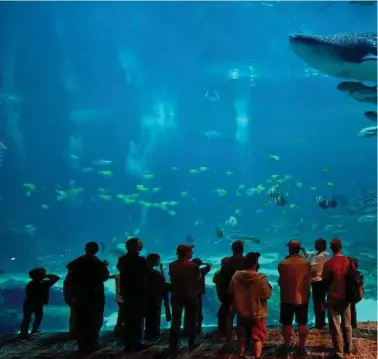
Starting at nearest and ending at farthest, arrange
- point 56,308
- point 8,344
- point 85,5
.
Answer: point 8,344, point 56,308, point 85,5

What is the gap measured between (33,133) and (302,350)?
36.0 meters

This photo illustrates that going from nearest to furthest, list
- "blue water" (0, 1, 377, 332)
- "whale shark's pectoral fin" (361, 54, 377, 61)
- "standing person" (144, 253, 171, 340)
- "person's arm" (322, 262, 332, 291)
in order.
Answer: "person's arm" (322, 262, 332, 291)
"standing person" (144, 253, 171, 340)
"whale shark's pectoral fin" (361, 54, 377, 61)
"blue water" (0, 1, 377, 332)

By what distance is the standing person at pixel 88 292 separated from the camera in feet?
13.4

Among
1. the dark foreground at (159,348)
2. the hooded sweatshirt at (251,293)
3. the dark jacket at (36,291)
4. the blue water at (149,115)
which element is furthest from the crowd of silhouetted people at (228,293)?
the blue water at (149,115)

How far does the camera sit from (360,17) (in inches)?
720

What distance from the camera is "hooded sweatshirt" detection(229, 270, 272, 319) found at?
11.9 feet

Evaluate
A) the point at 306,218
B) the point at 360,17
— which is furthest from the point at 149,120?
the point at 360,17

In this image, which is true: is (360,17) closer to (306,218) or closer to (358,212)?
(358,212)

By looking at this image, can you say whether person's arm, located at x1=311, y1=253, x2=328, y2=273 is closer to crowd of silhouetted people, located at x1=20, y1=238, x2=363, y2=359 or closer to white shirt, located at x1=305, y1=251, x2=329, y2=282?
white shirt, located at x1=305, y1=251, x2=329, y2=282

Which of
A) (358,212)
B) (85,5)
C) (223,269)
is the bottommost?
(223,269)

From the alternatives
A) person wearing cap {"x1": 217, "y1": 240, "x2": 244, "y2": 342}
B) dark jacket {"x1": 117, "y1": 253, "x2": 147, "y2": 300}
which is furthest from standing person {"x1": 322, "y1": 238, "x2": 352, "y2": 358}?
dark jacket {"x1": 117, "y1": 253, "x2": 147, "y2": 300}

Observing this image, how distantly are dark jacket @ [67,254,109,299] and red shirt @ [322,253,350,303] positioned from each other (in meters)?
2.25

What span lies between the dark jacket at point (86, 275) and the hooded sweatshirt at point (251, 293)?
54.4 inches

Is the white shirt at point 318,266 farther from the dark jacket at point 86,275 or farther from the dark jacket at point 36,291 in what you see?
the dark jacket at point 36,291
